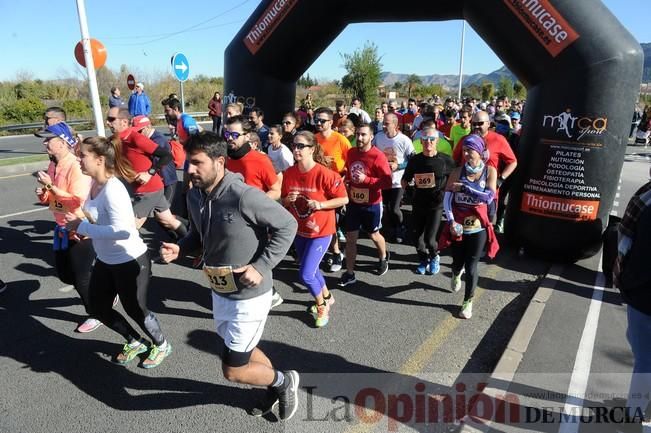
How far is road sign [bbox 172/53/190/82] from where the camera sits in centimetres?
1096

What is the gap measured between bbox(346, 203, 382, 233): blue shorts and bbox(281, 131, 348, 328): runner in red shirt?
941mm

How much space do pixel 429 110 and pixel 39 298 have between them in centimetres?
766

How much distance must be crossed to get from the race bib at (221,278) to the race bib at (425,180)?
11.2 feet

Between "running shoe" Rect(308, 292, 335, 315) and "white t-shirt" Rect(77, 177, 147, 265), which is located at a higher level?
"white t-shirt" Rect(77, 177, 147, 265)

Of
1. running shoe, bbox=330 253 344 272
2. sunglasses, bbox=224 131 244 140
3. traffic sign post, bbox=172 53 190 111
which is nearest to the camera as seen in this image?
sunglasses, bbox=224 131 244 140

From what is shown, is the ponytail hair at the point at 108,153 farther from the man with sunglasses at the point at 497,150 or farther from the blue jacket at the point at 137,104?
the blue jacket at the point at 137,104

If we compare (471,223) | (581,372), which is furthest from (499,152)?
(581,372)

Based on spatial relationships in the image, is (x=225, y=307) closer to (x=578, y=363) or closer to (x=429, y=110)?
(x=578, y=363)

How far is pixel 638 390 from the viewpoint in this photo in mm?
2582

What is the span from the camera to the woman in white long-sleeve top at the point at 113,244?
305 centimetres

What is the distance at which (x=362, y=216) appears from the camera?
5.06 meters

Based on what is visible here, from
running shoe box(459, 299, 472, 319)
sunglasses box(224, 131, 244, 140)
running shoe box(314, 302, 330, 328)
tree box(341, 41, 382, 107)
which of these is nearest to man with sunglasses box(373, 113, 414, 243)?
running shoe box(459, 299, 472, 319)

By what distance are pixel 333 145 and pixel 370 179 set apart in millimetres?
1303

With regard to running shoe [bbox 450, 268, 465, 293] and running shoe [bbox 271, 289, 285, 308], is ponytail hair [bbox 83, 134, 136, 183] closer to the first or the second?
running shoe [bbox 271, 289, 285, 308]
